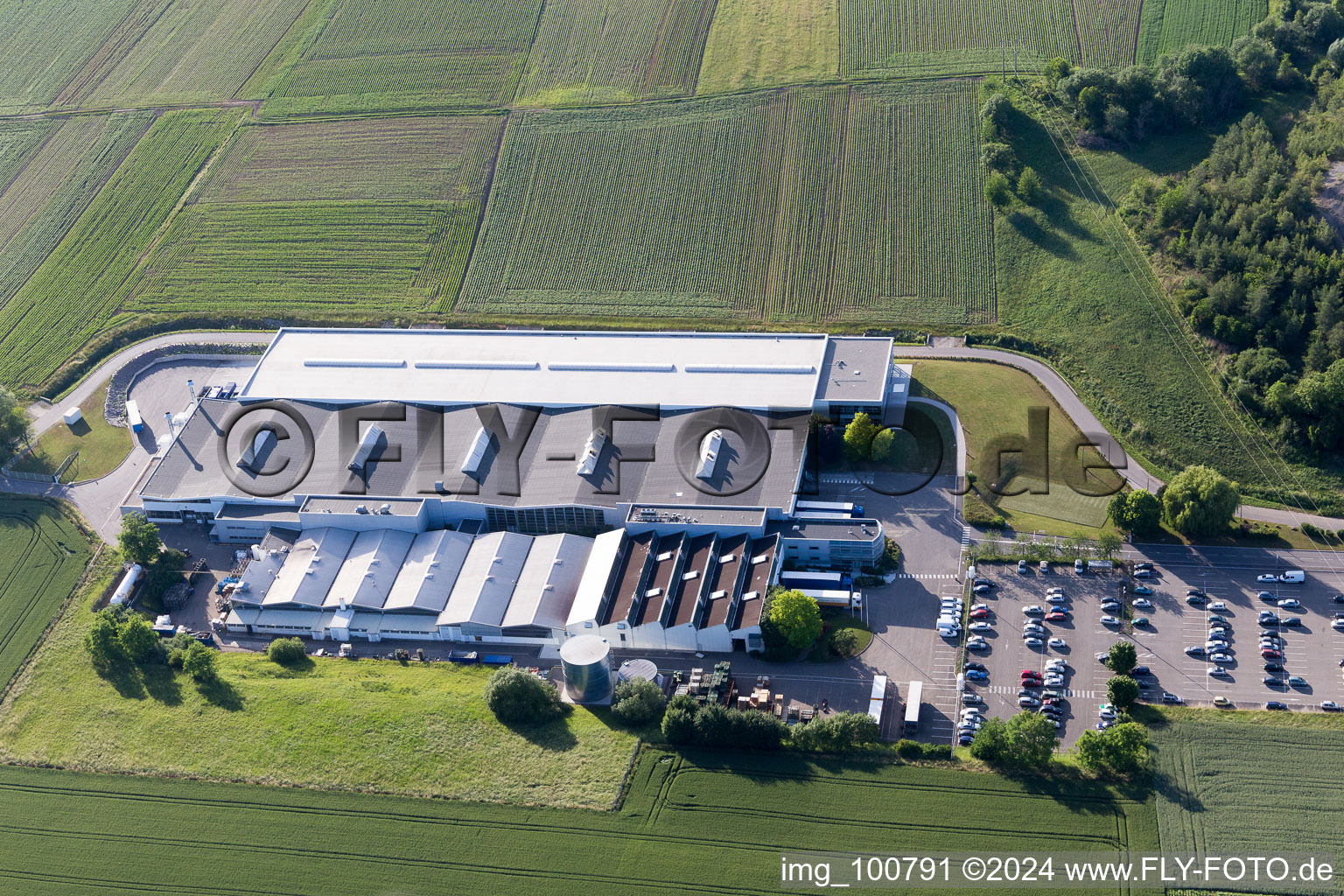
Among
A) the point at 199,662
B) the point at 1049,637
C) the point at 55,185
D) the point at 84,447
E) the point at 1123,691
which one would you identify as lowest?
the point at 199,662

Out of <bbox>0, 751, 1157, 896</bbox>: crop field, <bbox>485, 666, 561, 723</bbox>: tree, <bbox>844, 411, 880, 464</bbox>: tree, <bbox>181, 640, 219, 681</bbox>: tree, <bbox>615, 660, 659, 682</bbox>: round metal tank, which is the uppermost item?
<bbox>844, 411, 880, 464</bbox>: tree

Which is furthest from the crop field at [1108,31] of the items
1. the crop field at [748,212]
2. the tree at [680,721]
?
the tree at [680,721]

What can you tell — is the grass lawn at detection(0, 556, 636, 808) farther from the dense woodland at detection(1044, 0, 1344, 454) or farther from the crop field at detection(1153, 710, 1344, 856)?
the dense woodland at detection(1044, 0, 1344, 454)

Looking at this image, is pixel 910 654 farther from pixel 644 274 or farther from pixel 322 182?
pixel 322 182

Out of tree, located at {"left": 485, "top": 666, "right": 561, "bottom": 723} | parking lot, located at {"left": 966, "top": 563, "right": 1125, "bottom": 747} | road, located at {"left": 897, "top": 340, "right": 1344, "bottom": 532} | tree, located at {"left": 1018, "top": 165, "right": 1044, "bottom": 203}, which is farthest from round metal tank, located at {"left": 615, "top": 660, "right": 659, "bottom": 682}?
tree, located at {"left": 1018, "top": 165, "right": 1044, "bottom": 203}

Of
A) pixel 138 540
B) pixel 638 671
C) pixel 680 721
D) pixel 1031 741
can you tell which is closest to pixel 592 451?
pixel 638 671

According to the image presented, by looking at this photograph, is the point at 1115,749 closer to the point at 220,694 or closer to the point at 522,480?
the point at 522,480
